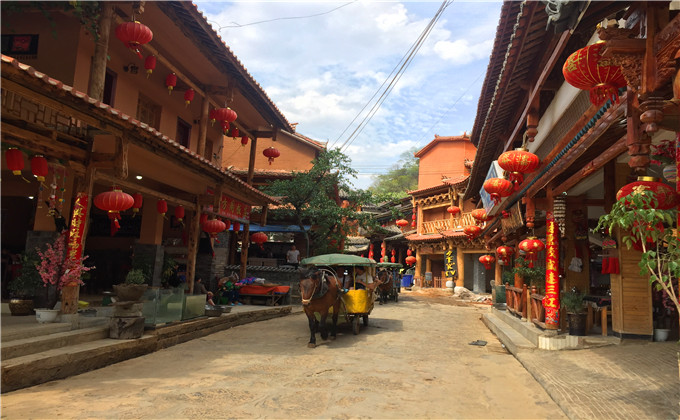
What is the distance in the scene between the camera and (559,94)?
7.24m

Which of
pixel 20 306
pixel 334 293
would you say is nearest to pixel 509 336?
pixel 334 293

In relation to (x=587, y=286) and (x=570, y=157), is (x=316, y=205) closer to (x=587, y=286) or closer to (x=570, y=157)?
(x=587, y=286)

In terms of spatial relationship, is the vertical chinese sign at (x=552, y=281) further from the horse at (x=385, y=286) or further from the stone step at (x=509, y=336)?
the horse at (x=385, y=286)

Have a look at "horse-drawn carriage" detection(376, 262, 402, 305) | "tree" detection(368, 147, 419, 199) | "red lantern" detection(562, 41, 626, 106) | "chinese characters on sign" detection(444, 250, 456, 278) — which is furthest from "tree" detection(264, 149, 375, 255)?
"tree" detection(368, 147, 419, 199)

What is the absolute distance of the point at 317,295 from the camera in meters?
8.48

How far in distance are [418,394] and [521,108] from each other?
685 cm

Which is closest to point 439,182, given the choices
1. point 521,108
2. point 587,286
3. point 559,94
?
point 587,286

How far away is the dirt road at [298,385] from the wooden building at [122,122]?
3370 millimetres

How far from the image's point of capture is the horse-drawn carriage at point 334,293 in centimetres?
847

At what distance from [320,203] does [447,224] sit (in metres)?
12.3

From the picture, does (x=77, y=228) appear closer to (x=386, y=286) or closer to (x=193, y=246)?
(x=193, y=246)

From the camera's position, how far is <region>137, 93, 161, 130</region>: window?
1133 cm

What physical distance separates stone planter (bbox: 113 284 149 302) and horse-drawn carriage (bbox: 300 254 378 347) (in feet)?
9.72

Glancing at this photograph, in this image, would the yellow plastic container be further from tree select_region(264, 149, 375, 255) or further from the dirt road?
tree select_region(264, 149, 375, 255)
